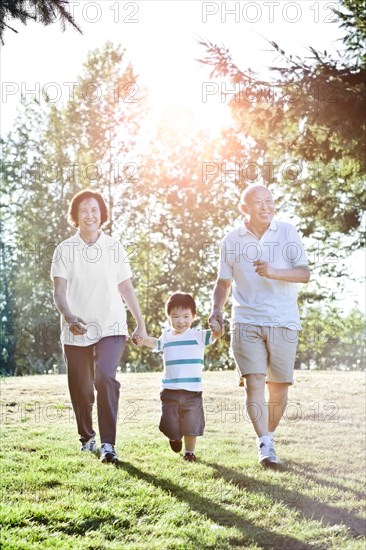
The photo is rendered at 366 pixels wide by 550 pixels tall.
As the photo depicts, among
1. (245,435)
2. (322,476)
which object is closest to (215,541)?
(322,476)

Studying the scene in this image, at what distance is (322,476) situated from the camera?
5762 millimetres

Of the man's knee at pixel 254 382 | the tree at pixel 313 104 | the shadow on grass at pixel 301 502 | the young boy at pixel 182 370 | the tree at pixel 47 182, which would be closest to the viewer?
the shadow on grass at pixel 301 502

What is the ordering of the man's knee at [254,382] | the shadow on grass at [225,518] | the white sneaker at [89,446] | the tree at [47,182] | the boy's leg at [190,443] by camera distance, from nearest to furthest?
the shadow on grass at [225,518] → the man's knee at [254,382] → the boy's leg at [190,443] → the white sneaker at [89,446] → the tree at [47,182]

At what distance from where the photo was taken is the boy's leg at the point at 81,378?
6293mm

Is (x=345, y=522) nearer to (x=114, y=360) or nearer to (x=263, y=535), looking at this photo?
(x=263, y=535)

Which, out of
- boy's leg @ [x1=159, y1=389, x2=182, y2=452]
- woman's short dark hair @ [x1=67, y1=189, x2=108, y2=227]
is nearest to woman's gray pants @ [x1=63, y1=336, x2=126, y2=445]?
boy's leg @ [x1=159, y1=389, x2=182, y2=452]

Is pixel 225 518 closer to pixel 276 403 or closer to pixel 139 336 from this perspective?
pixel 276 403

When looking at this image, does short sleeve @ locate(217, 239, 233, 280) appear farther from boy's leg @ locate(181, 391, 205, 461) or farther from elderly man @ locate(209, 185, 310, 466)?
boy's leg @ locate(181, 391, 205, 461)

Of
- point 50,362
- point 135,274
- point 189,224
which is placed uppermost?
point 189,224

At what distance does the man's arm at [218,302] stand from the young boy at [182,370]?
0.49ft

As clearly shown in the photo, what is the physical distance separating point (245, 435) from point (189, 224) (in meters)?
17.1

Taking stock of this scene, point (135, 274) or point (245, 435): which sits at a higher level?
point (135, 274)

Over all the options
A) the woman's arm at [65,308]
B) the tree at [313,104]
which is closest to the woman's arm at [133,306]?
the woman's arm at [65,308]

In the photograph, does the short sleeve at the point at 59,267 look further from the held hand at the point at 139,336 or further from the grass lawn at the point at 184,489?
the grass lawn at the point at 184,489
